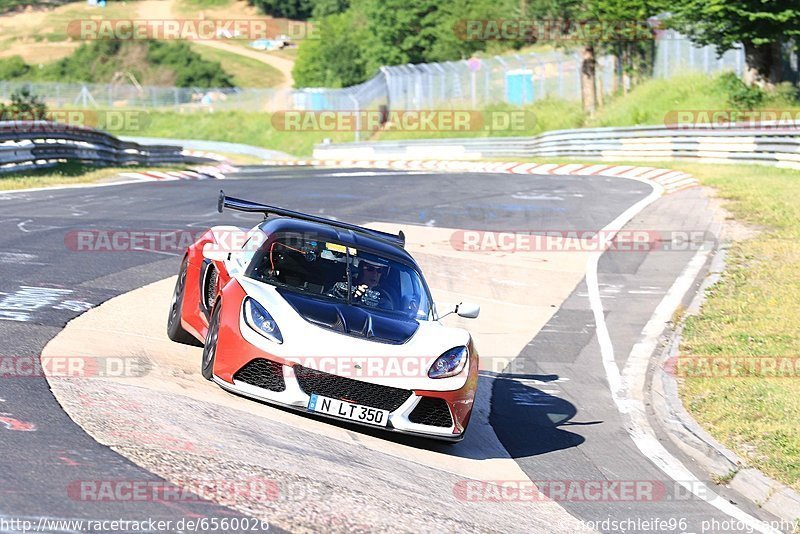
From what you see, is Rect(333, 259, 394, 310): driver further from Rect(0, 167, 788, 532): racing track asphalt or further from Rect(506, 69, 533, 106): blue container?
Rect(506, 69, 533, 106): blue container

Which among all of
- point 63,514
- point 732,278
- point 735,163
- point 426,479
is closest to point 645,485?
point 426,479

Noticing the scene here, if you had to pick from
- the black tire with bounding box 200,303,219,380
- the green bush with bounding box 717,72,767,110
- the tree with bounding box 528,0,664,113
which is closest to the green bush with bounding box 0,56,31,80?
the tree with bounding box 528,0,664,113

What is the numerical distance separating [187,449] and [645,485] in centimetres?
328

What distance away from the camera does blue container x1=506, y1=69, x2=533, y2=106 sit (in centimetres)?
5325

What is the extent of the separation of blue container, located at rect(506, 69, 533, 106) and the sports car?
45.1m

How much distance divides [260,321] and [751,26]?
29462 mm

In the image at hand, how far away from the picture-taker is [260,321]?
790 cm

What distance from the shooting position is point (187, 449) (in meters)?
6.38

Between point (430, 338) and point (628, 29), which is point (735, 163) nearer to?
point (628, 29)

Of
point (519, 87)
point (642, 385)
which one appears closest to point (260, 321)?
point (642, 385)

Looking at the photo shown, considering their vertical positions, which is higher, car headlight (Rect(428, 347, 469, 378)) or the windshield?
the windshield

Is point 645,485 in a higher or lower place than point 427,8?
lower

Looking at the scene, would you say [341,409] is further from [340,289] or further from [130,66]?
[130,66]

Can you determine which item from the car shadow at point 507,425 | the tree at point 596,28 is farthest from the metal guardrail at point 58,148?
the tree at point 596,28
